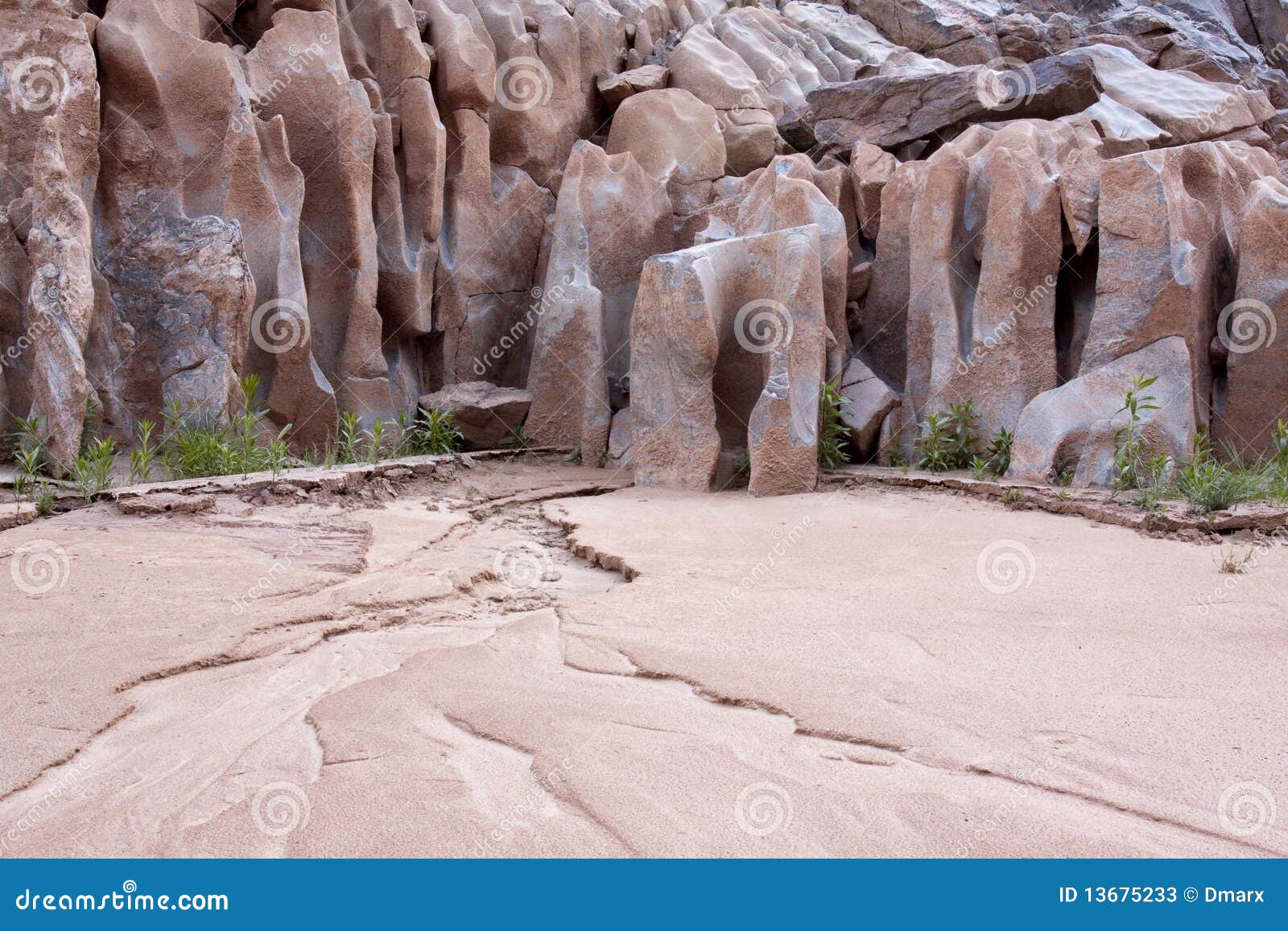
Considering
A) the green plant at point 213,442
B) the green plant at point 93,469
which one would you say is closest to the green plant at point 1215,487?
the green plant at point 213,442

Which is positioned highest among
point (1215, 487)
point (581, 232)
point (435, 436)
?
point (581, 232)

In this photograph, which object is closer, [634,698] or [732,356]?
[634,698]

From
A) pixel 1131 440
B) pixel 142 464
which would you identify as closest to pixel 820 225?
pixel 1131 440

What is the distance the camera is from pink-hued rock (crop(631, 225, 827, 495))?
5.91 metres

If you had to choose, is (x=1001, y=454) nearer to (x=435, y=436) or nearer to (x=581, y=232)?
(x=581, y=232)

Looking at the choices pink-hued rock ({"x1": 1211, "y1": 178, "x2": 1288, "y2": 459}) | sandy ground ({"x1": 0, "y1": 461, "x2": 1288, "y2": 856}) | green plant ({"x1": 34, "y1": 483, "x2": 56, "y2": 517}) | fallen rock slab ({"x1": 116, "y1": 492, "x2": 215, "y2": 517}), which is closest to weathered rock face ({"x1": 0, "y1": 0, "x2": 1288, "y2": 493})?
pink-hued rock ({"x1": 1211, "y1": 178, "x2": 1288, "y2": 459})

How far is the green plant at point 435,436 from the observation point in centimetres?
720

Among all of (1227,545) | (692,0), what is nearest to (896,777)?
(1227,545)

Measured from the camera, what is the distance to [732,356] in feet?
21.5

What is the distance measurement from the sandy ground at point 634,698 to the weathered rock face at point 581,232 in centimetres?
232

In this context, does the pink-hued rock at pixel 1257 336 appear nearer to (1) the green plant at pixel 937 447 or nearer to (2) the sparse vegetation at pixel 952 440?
(2) the sparse vegetation at pixel 952 440

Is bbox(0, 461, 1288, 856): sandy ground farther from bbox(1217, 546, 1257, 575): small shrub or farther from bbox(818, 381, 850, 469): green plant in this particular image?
bbox(818, 381, 850, 469): green plant

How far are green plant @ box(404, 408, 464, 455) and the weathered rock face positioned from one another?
1.52 feet

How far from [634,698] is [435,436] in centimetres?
524
